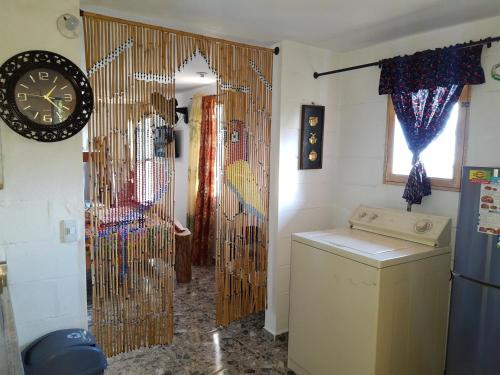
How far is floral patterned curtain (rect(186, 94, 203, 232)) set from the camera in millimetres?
4855

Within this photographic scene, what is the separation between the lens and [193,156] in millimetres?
4910

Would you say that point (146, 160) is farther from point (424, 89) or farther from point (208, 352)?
point (424, 89)

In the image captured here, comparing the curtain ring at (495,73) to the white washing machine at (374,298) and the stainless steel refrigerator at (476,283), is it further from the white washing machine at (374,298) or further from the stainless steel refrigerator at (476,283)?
the white washing machine at (374,298)

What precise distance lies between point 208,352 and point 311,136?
6.18 ft

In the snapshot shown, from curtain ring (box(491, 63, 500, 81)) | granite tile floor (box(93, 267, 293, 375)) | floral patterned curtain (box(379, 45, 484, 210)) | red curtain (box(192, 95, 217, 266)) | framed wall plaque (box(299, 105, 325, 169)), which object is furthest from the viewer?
red curtain (box(192, 95, 217, 266))

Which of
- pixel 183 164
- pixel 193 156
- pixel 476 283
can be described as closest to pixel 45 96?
pixel 476 283

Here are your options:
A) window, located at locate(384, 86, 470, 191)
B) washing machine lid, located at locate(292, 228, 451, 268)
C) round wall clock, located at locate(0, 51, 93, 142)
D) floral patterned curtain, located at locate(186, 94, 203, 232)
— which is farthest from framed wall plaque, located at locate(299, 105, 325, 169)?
floral patterned curtain, located at locate(186, 94, 203, 232)

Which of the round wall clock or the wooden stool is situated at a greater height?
the round wall clock

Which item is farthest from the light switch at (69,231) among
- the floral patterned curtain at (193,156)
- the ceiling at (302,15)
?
the floral patterned curtain at (193,156)

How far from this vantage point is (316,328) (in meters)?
2.33

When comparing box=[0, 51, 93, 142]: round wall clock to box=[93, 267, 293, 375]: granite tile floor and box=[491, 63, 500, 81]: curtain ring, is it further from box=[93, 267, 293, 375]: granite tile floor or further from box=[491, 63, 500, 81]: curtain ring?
box=[491, 63, 500, 81]: curtain ring

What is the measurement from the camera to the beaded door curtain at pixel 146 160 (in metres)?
2.20

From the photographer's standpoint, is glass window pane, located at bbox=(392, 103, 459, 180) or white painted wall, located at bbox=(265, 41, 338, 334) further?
white painted wall, located at bbox=(265, 41, 338, 334)

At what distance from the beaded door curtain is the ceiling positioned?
10 centimetres
